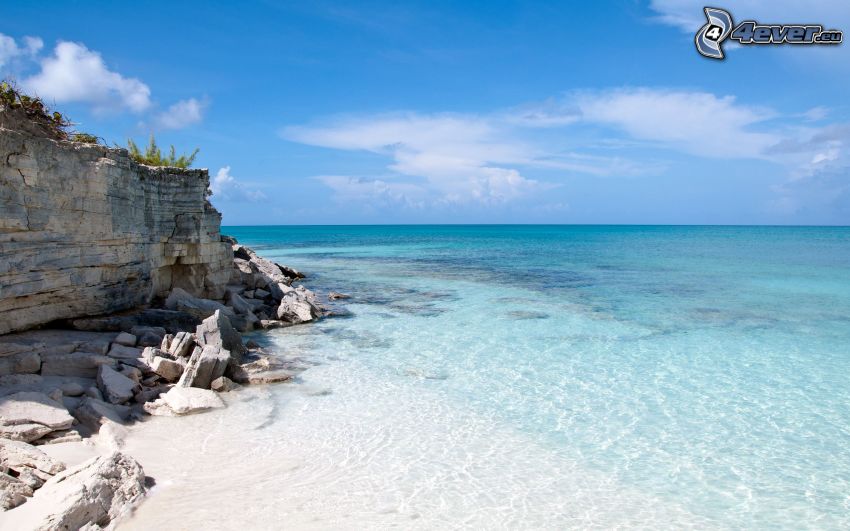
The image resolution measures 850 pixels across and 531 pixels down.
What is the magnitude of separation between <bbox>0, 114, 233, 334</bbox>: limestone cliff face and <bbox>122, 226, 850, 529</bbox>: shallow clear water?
3.85 metres

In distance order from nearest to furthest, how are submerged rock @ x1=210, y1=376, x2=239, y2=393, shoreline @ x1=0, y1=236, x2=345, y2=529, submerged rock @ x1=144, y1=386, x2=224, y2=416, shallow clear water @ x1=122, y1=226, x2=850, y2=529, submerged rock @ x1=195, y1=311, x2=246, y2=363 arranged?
1. shoreline @ x1=0, y1=236, x2=345, y2=529
2. shallow clear water @ x1=122, y1=226, x2=850, y2=529
3. submerged rock @ x1=144, y1=386, x2=224, y2=416
4. submerged rock @ x1=210, y1=376, x2=239, y2=393
5. submerged rock @ x1=195, y1=311, x2=246, y2=363

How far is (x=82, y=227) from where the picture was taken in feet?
35.5

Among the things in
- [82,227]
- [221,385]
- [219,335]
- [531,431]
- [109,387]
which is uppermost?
[82,227]

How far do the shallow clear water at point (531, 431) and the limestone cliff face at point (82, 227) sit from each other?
12.6 feet

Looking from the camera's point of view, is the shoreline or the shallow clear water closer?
the shoreline

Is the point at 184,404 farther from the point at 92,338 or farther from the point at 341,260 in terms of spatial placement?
the point at 341,260

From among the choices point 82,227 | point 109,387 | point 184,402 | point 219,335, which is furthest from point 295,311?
point 109,387

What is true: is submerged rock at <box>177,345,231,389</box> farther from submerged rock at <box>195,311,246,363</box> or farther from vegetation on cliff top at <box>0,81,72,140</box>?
vegetation on cliff top at <box>0,81,72,140</box>

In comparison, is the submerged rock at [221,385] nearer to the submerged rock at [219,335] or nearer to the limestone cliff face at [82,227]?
the submerged rock at [219,335]

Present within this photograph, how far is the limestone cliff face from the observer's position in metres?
9.38

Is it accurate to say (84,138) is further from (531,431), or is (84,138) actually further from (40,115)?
(531,431)

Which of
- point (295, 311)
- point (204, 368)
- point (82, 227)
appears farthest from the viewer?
point (295, 311)

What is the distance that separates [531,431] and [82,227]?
9.37 meters

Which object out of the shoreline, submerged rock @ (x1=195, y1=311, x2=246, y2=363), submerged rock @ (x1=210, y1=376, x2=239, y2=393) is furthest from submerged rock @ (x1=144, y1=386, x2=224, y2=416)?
submerged rock @ (x1=195, y1=311, x2=246, y2=363)
